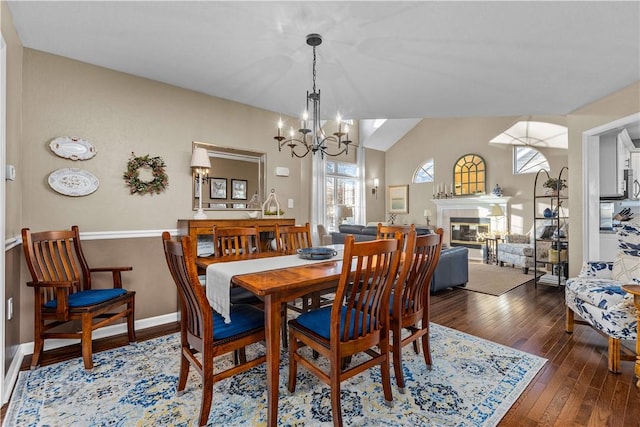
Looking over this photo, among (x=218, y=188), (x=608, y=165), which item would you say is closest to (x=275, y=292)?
(x=218, y=188)

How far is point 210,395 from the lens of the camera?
158 cm

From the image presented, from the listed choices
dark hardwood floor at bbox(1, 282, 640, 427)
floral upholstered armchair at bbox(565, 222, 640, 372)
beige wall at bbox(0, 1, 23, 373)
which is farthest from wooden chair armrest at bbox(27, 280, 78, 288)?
floral upholstered armchair at bbox(565, 222, 640, 372)

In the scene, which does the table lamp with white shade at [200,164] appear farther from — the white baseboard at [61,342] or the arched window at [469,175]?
the arched window at [469,175]

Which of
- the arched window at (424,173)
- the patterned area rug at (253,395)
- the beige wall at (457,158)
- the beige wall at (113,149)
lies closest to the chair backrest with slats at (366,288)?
the patterned area rug at (253,395)

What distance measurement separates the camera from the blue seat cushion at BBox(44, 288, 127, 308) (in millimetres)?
2164

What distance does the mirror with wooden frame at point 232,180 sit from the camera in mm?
3369

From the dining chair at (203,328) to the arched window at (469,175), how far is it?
697 centimetres

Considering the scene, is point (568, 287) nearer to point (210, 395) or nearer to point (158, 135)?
point (210, 395)

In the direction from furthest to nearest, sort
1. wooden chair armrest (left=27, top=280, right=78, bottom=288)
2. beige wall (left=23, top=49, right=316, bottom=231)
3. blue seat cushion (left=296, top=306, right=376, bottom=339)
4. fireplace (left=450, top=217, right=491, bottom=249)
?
1. fireplace (left=450, top=217, right=491, bottom=249)
2. beige wall (left=23, top=49, right=316, bottom=231)
3. wooden chair armrest (left=27, top=280, right=78, bottom=288)
4. blue seat cushion (left=296, top=306, right=376, bottom=339)

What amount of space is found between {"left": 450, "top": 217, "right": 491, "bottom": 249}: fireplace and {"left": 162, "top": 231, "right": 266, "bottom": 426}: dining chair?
263 inches

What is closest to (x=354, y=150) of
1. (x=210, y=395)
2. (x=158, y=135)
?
(x=158, y=135)

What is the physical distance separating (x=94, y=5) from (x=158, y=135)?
1.28 meters

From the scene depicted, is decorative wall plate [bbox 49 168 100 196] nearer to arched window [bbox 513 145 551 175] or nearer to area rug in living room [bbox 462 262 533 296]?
area rug in living room [bbox 462 262 533 296]

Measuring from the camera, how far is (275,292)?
1.55m
